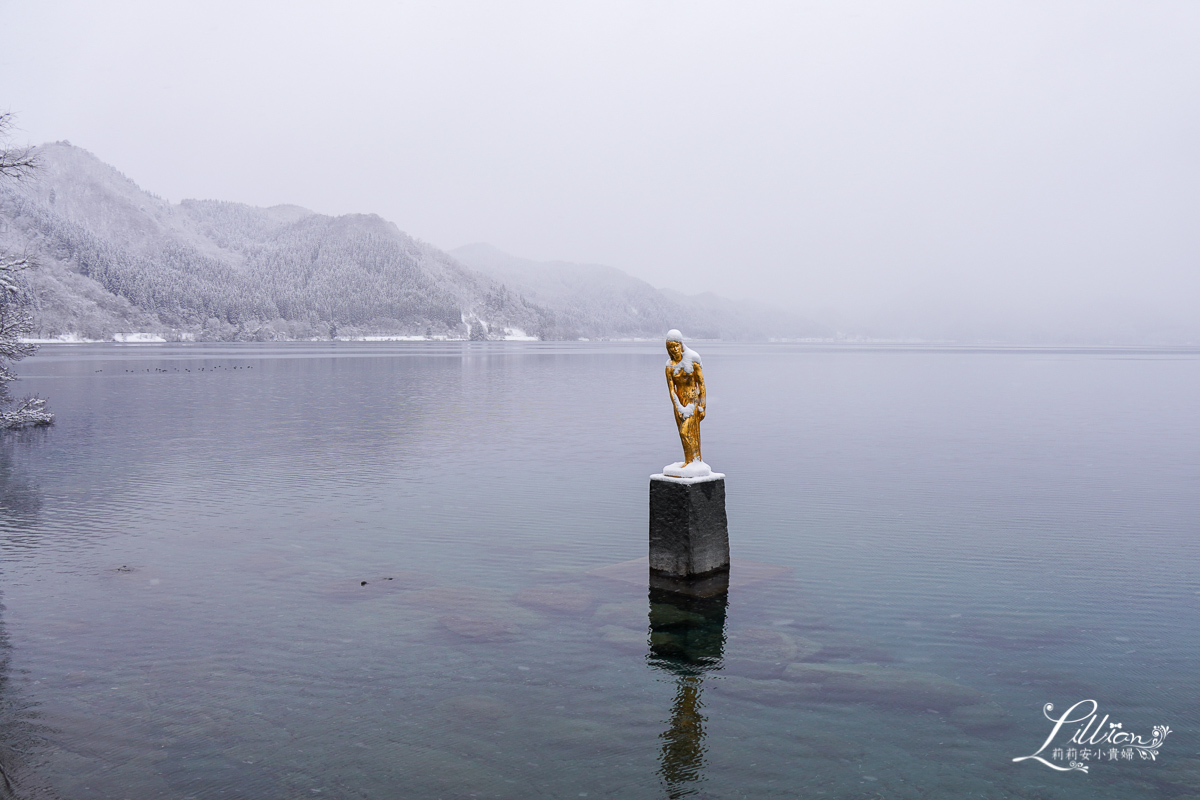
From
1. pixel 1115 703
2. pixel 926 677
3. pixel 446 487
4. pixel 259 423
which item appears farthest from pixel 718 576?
pixel 259 423

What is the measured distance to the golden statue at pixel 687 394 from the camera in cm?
1636

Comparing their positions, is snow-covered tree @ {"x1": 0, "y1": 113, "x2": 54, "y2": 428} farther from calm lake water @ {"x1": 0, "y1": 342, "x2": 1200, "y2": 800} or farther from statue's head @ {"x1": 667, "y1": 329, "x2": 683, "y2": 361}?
statue's head @ {"x1": 667, "y1": 329, "x2": 683, "y2": 361}

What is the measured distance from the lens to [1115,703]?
11.1 m

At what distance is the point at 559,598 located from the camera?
15.5 meters

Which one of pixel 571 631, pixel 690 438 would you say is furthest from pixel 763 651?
pixel 690 438

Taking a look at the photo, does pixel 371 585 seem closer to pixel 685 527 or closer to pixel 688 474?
pixel 685 527

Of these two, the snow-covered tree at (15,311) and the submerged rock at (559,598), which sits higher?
the snow-covered tree at (15,311)

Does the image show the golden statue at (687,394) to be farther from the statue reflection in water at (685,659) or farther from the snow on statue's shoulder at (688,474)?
the statue reflection in water at (685,659)

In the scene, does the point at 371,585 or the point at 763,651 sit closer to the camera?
the point at 763,651

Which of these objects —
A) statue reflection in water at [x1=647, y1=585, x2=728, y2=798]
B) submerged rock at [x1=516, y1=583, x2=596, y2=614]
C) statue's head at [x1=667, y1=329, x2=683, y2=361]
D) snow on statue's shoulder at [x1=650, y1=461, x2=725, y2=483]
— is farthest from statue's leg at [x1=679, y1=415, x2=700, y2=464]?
submerged rock at [x1=516, y1=583, x2=596, y2=614]

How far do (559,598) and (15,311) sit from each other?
109ft

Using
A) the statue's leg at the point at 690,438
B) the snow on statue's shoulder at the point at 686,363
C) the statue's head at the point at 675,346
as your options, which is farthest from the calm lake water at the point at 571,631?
the statue's head at the point at 675,346

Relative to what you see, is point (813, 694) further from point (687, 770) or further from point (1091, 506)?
point (1091, 506)

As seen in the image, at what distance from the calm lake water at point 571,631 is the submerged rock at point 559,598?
0.10 metres
